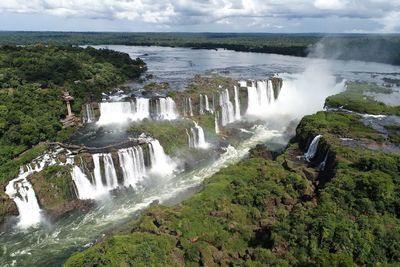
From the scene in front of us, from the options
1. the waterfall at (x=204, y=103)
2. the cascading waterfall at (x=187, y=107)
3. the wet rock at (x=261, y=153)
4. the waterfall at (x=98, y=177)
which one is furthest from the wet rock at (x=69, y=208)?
the waterfall at (x=204, y=103)

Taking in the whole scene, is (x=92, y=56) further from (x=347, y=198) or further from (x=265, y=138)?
(x=347, y=198)

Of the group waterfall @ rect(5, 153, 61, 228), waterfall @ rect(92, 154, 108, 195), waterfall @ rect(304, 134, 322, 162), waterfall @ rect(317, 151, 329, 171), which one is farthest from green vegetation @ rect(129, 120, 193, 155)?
waterfall @ rect(317, 151, 329, 171)

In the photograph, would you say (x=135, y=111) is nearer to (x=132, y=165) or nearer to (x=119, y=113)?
(x=119, y=113)

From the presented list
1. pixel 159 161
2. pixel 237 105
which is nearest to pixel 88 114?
pixel 159 161

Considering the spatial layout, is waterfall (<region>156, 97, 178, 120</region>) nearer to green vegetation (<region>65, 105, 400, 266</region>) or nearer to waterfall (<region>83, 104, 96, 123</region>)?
waterfall (<region>83, 104, 96, 123</region>)

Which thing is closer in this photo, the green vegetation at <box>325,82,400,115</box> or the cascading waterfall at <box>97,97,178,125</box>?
the green vegetation at <box>325,82,400,115</box>

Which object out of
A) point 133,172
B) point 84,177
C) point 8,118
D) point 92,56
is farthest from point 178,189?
point 92,56
